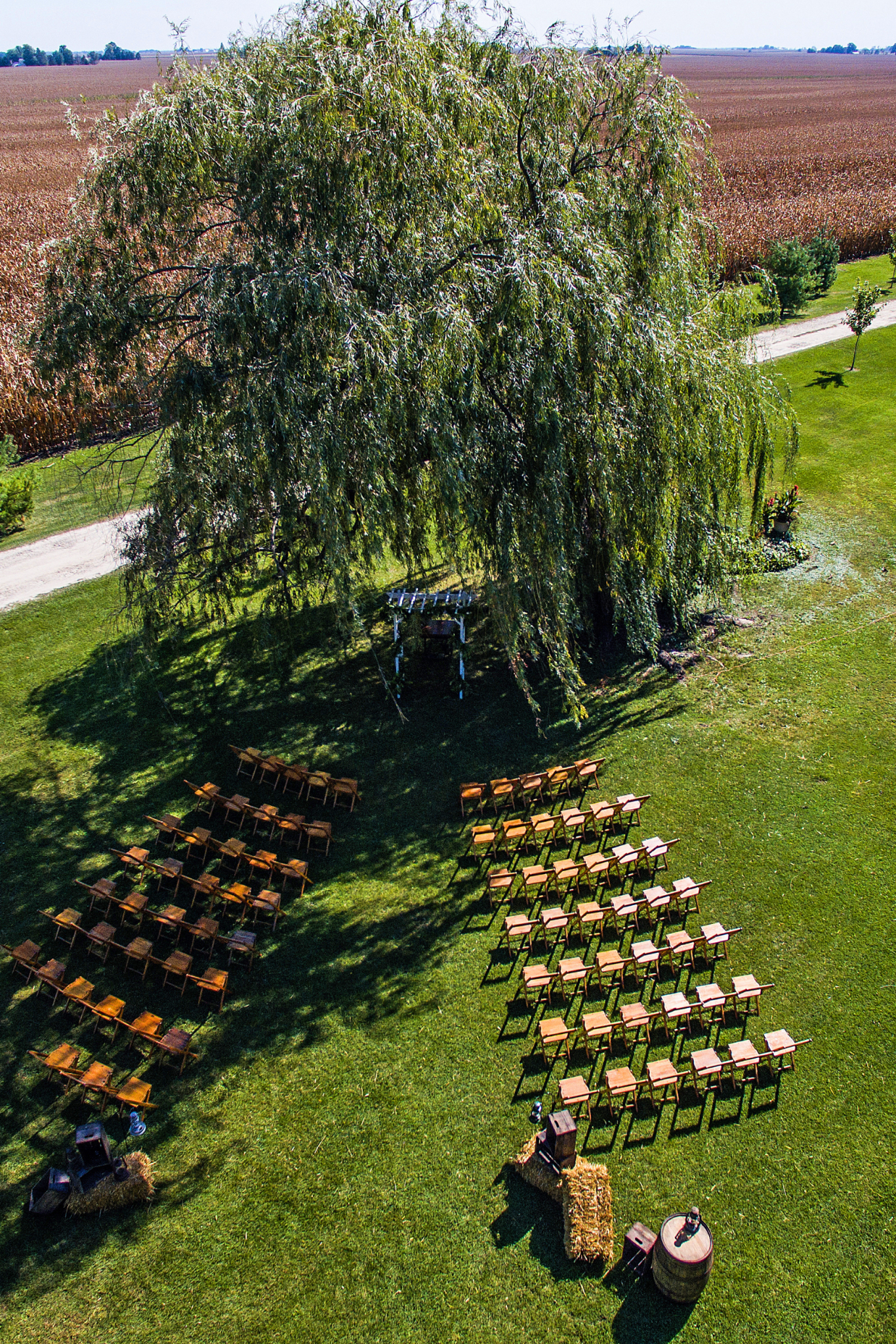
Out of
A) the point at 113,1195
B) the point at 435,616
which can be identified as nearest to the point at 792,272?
the point at 435,616

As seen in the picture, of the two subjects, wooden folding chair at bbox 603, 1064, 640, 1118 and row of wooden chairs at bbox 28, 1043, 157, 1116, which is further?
row of wooden chairs at bbox 28, 1043, 157, 1116

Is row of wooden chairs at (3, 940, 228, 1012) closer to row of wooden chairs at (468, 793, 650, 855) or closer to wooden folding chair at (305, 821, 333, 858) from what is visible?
wooden folding chair at (305, 821, 333, 858)

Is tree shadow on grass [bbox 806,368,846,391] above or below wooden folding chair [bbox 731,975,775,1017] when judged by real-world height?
above

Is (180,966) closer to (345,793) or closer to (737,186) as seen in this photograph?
(345,793)

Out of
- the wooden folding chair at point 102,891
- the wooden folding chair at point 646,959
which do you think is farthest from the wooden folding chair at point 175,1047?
the wooden folding chair at point 646,959

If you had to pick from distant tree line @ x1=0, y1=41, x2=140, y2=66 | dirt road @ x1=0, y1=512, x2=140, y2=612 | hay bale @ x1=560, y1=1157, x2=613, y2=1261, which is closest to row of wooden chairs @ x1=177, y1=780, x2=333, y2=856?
hay bale @ x1=560, y1=1157, x2=613, y2=1261

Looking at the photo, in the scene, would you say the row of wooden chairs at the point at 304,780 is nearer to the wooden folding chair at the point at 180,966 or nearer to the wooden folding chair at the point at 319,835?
the wooden folding chair at the point at 319,835

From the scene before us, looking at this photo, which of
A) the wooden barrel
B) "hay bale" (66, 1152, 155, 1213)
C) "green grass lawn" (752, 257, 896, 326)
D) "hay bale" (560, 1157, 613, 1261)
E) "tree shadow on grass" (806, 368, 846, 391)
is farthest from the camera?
"green grass lawn" (752, 257, 896, 326)
